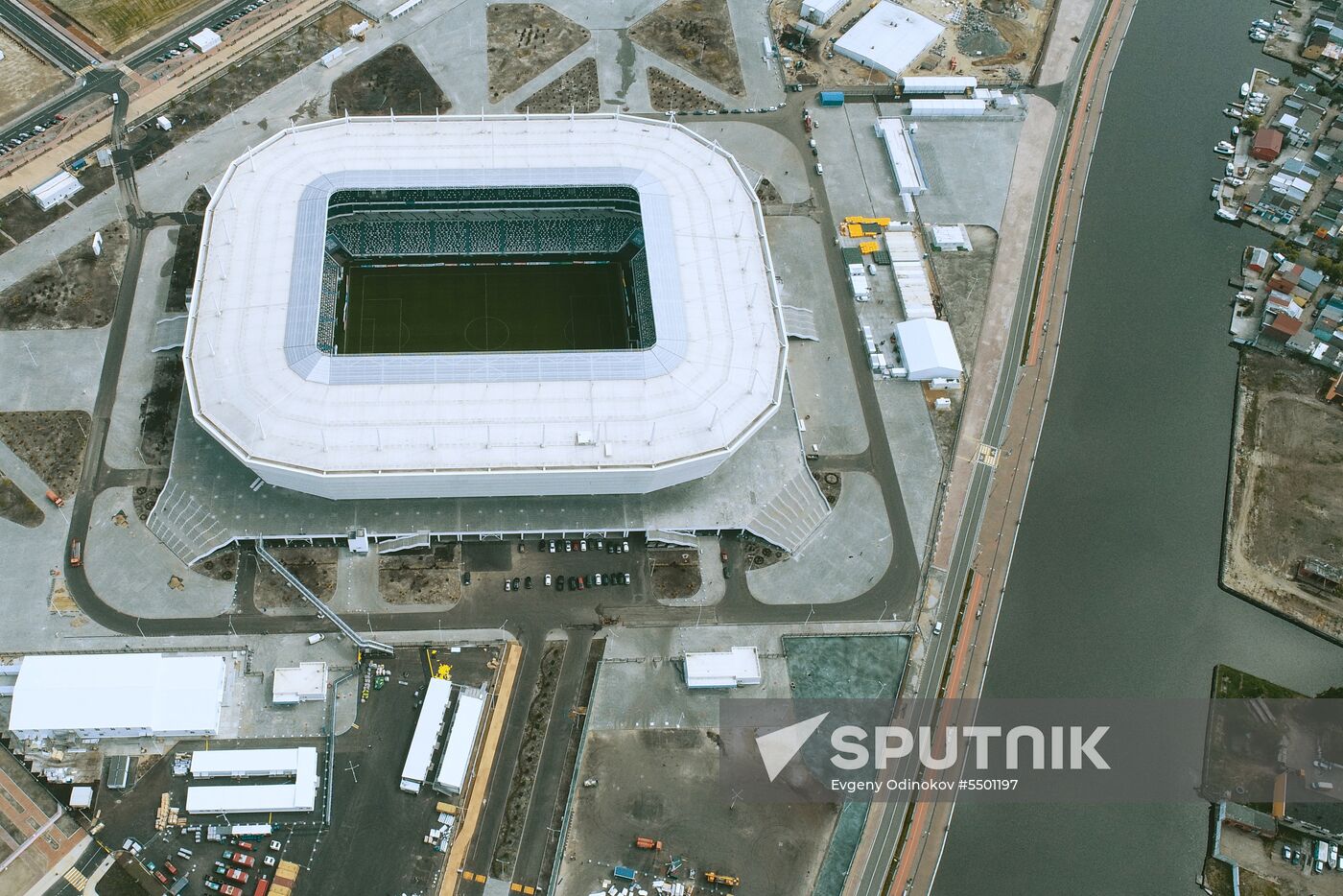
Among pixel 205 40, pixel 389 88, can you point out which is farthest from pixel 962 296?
pixel 205 40

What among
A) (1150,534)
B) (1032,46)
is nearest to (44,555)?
(1150,534)

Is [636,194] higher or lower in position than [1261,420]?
higher

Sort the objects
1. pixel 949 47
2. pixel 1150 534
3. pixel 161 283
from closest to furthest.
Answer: pixel 1150 534 → pixel 161 283 → pixel 949 47

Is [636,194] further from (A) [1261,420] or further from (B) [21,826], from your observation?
(B) [21,826]

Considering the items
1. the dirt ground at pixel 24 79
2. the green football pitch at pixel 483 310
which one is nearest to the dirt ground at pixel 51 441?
the green football pitch at pixel 483 310

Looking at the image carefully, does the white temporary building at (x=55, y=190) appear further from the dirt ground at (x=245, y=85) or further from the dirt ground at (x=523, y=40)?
the dirt ground at (x=523, y=40)
